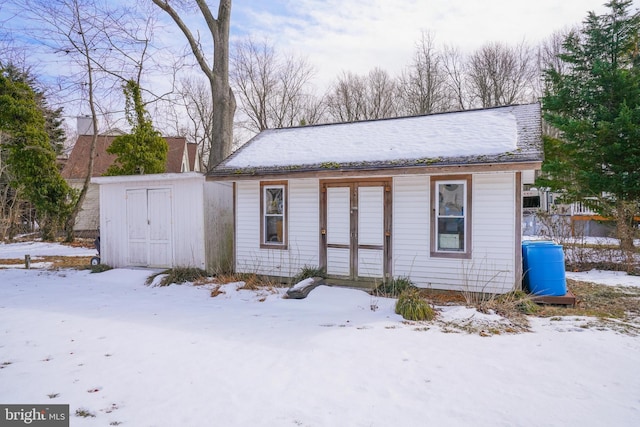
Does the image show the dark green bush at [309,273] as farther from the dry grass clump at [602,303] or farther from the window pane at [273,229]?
the dry grass clump at [602,303]

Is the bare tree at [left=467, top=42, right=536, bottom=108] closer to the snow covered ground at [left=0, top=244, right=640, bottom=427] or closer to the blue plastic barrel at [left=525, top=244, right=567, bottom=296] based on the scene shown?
the blue plastic barrel at [left=525, top=244, right=567, bottom=296]

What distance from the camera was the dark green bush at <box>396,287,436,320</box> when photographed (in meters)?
6.10

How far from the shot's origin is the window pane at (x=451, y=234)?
758 cm

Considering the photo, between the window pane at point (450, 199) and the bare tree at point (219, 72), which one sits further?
the bare tree at point (219, 72)

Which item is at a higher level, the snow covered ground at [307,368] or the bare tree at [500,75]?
the bare tree at [500,75]

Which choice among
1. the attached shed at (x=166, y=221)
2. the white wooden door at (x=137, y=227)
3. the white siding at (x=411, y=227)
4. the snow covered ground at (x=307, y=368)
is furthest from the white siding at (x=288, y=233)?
the white wooden door at (x=137, y=227)

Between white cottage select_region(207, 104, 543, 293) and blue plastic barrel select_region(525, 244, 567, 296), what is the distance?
29 centimetres

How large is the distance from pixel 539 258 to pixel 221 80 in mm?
12179

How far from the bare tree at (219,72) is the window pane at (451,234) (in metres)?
9.18

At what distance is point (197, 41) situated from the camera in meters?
15.5

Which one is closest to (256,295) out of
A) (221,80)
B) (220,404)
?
(220,404)

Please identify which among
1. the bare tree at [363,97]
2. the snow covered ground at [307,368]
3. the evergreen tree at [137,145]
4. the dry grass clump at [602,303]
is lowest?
the snow covered ground at [307,368]

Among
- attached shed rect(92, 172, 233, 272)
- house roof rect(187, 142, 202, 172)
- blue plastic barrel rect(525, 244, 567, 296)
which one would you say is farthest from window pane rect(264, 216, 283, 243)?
house roof rect(187, 142, 202, 172)

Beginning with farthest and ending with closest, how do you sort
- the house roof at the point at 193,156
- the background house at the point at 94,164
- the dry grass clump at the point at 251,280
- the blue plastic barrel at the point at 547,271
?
1. the house roof at the point at 193,156
2. the background house at the point at 94,164
3. the dry grass clump at the point at 251,280
4. the blue plastic barrel at the point at 547,271
